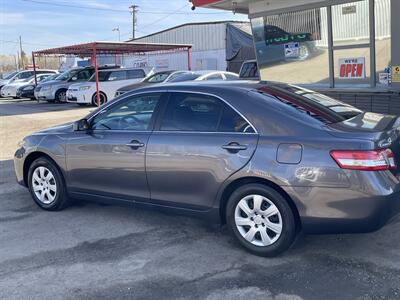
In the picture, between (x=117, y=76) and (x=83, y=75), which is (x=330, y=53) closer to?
(x=117, y=76)

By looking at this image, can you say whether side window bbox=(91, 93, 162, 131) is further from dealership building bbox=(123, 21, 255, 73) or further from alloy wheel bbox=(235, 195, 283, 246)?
dealership building bbox=(123, 21, 255, 73)

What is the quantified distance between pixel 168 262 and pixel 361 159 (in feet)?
5.97

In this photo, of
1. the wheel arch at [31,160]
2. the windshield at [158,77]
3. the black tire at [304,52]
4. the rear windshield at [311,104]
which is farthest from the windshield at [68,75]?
the rear windshield at [311,104]

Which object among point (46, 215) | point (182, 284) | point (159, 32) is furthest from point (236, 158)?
point (159, 32)

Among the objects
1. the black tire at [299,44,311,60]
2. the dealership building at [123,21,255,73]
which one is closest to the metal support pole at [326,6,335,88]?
the black tire at [299,44,311,60]

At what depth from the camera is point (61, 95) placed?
72.8 ft

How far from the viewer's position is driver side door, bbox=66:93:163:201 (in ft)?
15.3

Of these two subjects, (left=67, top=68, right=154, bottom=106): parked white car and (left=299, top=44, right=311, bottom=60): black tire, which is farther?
(left=67, top=68, right=154, bottom=106): parked white car

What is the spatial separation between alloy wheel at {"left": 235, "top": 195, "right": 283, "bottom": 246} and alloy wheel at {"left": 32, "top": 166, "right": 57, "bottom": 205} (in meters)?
2.44

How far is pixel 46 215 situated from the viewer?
17.7 feet

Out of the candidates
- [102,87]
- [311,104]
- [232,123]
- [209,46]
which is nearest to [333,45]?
[311,104]

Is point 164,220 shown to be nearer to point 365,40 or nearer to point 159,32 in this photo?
point 365,40

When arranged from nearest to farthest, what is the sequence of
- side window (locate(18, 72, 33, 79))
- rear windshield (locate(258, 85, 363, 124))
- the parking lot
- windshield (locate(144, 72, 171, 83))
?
the parking lot
rear windshield (locate(258, 85, 363, 124))
windshield (locate(144, 72, 171, 83))
side window (locate(18, 72, 33, 79))

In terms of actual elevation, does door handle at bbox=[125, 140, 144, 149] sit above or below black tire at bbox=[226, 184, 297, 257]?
above
